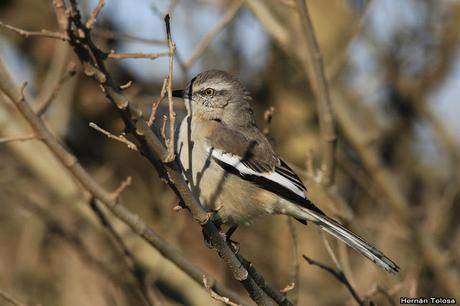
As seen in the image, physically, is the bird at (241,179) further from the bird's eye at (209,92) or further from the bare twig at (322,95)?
the bare twig at (322,95)

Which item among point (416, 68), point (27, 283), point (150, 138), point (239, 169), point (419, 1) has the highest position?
point (419, 1)

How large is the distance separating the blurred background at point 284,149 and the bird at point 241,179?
1581mm

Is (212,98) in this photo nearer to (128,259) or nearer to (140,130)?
(128,259)

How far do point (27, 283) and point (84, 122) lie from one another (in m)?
3.12

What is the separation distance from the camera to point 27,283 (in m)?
7.03

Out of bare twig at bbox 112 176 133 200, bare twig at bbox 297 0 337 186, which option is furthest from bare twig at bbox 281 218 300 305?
bare twig at bbox 112 176 133 200

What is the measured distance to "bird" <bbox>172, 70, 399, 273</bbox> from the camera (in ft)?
15.4

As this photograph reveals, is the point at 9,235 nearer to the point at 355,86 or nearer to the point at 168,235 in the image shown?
the point at 168,235

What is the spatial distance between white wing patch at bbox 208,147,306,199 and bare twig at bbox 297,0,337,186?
77 cm

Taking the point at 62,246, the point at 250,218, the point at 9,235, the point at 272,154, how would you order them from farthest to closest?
1. the point at 9,235
2. the point at 62,246
3. the point at 272,154
4. the point at 250,218

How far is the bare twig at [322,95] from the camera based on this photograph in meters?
5.48

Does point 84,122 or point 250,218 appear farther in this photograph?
point 84,122

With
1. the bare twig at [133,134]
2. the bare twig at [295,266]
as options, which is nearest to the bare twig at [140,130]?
the bare twig at [133,134]

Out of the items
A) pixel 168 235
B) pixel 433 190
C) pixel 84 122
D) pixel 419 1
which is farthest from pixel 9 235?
pixel 419 1
